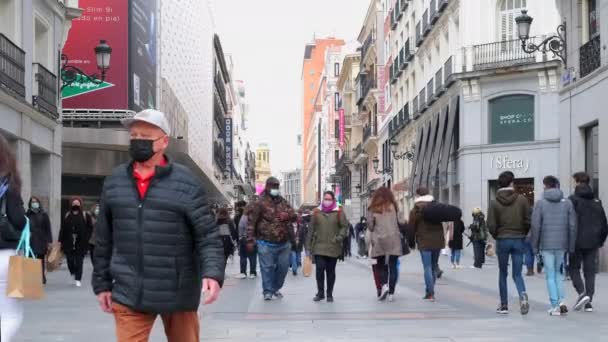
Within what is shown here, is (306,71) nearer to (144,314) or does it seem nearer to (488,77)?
(488,77)

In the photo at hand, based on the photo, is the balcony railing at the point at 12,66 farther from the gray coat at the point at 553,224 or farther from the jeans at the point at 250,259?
the gray coat at the point at 553,224

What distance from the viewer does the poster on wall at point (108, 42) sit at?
116 ft

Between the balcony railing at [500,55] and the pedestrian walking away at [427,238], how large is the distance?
19749 mm

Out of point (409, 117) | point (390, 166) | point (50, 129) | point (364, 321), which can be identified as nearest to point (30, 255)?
point (364, 321)

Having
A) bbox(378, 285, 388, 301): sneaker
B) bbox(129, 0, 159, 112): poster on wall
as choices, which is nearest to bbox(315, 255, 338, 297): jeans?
bbox(378, 285, 388, 301): sneaker

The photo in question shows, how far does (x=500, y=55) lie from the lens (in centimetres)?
3362

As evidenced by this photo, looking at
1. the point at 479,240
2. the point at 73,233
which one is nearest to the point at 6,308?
the point at 73,233

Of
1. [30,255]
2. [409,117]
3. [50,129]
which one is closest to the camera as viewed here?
[30,255]

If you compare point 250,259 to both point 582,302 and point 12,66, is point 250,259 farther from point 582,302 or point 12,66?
point 582,302

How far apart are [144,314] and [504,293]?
7.38 meters

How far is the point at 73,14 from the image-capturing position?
25016mm

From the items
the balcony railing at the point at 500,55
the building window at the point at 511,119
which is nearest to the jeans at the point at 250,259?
the building window at the point at 511,119

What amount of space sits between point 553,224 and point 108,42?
26.3 meters

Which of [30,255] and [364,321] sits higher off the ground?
[30,255]
